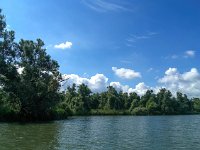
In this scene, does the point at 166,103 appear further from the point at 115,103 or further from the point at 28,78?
the point at 28,78

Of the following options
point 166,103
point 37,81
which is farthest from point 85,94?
point 37,81

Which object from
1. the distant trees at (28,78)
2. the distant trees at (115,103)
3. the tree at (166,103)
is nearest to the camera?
the distant trees at (28,78)

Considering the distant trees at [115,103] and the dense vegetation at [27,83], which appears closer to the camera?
the dense vegetation at [27,83]

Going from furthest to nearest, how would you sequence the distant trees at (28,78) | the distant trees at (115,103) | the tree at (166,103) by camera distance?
the tree at (166,103) < the distant trees at (115,103) < the distant trees at (28,78)

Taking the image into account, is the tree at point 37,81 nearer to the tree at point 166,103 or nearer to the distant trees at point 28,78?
the distant trees at point 28,78

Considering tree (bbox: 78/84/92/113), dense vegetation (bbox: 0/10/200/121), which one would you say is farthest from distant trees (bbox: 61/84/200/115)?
dense vegetation (bbox: 0/10/200/121)

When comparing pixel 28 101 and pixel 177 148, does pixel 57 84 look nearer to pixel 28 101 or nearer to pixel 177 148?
pixel 28 101

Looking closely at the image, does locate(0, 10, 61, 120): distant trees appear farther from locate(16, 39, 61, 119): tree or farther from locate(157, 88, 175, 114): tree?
locate(157, 88, 175, 114): tree

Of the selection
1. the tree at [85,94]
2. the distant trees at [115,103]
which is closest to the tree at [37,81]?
the distant trees at [115,103]

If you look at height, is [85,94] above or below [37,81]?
above

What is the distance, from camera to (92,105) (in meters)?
189

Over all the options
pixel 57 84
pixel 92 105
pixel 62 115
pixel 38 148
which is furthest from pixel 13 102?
pixel 92 105

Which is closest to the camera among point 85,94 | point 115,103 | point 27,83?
point 27,83

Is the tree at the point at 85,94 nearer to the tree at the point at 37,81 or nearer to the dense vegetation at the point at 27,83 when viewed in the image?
the dense vegetation at the point at 27,83
